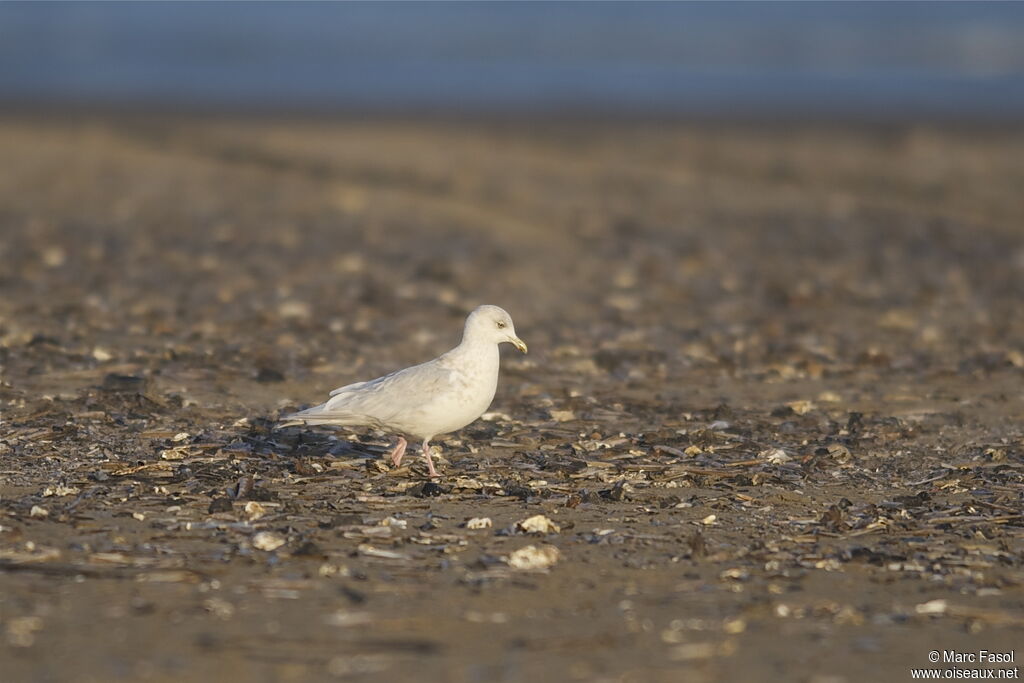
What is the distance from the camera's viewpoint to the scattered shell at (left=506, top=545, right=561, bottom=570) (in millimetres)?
6857

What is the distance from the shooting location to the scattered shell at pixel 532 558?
686 centimetres

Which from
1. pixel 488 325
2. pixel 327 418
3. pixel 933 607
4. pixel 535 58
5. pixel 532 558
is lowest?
pixel 933 607

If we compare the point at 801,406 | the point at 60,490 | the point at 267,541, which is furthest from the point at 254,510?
the point at 801,406

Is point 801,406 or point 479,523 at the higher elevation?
point 801,406

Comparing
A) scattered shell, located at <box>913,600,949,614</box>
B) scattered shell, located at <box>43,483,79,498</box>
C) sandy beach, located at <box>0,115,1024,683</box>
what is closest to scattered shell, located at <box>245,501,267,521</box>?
sandy beach, located at <box>0,115,1024,683</box>

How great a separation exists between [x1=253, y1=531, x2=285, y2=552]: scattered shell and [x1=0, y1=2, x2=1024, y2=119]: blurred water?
3245cm

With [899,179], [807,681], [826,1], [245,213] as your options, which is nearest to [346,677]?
[807,681]

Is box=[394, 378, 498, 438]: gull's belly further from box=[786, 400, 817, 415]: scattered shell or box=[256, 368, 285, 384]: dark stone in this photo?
box=[786, 400, 817, 415]: scattered shell

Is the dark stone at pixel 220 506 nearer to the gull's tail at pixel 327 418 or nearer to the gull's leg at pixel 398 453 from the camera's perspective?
the gull's tail at pixel 327 418

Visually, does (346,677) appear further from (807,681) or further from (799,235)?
(799,235)

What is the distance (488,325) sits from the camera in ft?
29.6

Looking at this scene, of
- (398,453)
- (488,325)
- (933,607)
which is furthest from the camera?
(488,325)

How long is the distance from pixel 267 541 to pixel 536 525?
1434 millimetres

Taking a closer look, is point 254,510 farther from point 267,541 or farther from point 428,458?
point 428,458
